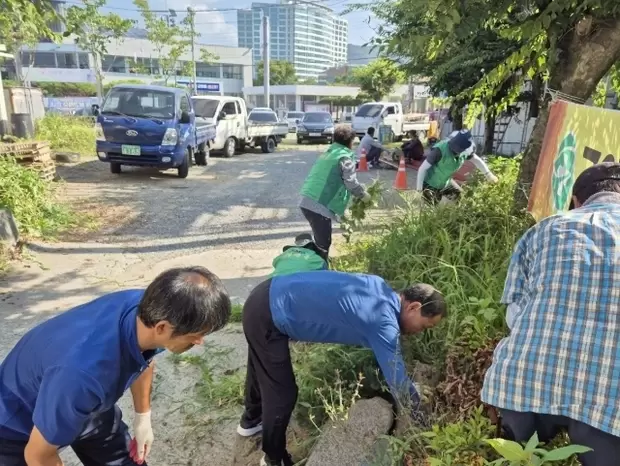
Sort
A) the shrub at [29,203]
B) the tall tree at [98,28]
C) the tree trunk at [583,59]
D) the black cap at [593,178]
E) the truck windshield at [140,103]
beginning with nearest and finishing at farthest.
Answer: the black cap at [593,178]
the tree trunk at [583,59]
the shrub at [29,203]
the truck windshield at [140,103]
the tall tree at [98,28]

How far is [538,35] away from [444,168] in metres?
1.78

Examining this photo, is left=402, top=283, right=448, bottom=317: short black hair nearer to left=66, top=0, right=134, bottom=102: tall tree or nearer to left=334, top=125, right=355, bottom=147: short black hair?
left=334, top=125, right=355, bottom=147: short black hair

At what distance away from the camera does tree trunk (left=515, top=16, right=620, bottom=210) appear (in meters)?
3.50

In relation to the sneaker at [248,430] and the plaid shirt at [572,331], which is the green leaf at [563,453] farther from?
the sneaker at [248,430]

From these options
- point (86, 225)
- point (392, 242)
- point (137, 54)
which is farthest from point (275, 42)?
point (392, 242)

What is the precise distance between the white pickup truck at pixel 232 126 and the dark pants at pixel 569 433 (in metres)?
12.4

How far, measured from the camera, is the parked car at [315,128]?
20.7 m

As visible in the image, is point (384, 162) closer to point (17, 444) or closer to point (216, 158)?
point (216, 158)

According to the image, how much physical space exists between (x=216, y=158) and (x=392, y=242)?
11.3 m

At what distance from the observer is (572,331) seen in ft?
5.05

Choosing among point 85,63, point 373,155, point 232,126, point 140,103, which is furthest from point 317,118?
point 85,63

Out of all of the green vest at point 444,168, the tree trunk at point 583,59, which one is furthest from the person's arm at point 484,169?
the tree trunk at point 583,59

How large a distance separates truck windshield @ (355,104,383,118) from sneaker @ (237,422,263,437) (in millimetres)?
18578

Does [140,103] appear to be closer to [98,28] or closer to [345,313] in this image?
[345,313]
